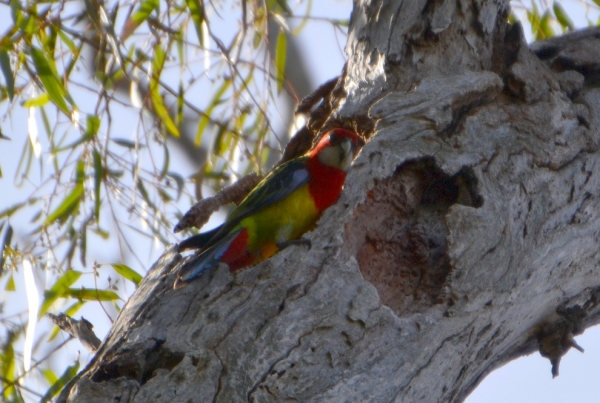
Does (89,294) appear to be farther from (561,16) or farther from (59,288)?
(561,16)

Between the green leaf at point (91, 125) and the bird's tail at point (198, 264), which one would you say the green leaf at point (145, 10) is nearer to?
the green leaf at point (91, 125)

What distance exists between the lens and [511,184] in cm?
226

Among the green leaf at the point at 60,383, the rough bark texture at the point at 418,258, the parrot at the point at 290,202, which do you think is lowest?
the rough bark texture at the point at 418,258

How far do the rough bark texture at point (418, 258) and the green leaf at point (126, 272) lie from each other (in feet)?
2.61

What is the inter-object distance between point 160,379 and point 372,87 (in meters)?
1.35

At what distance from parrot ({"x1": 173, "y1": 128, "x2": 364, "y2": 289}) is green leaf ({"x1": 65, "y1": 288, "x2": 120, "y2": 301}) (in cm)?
73

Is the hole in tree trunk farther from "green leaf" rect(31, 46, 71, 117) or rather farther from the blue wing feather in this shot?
"green leaf" rect(31, 46, 71, 117)

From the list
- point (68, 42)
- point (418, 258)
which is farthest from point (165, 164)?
point (418, 258)

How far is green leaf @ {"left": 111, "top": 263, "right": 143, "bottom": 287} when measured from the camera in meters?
3.05

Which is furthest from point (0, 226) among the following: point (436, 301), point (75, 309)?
point (436, 301)

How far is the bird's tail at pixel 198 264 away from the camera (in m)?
2.07

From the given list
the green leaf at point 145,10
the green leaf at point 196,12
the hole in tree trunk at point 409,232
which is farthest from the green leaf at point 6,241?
the hole in tree trunk at point 409,232

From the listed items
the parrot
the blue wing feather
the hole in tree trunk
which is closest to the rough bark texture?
the hole in tree trunk

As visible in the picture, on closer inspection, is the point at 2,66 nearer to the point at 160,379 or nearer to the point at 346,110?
the point at 346,110
